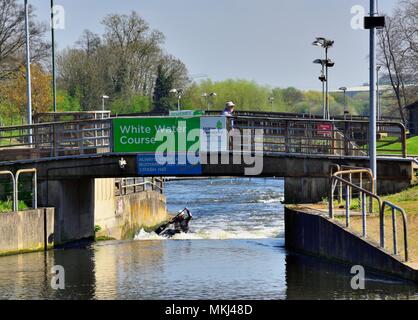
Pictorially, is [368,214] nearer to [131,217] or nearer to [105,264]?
[105,264]

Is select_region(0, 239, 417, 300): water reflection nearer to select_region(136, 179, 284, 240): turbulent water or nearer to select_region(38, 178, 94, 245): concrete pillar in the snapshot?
select_region(38, 178, 94, 245): concrete pillar

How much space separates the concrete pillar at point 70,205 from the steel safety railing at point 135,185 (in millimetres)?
5996

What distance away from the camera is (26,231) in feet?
98.7

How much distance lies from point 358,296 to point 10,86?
54115 mm

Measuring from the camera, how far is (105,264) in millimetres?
27844

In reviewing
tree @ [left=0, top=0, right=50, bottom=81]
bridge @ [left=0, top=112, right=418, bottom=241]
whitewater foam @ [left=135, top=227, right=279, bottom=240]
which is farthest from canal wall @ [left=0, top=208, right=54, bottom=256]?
tree @ [left=0, top=0, right=50, bottom=81]

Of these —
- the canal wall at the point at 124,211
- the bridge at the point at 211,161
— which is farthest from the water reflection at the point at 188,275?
the canal wall at the point at 124,211

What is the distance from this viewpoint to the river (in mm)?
21047

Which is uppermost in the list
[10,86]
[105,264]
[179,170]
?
[10,86]

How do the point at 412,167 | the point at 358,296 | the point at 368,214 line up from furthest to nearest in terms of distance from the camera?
the point at 412,167 < the point at 368,214 < the point at 358,296

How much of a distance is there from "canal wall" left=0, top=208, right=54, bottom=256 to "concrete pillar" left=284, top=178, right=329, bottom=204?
8.44 meters

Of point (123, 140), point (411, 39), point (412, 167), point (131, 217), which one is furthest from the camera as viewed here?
point (411, 39)

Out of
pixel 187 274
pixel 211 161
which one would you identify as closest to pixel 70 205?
pixel 211 161

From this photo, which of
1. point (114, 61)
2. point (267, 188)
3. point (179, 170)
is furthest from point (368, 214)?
point (114, 61)
